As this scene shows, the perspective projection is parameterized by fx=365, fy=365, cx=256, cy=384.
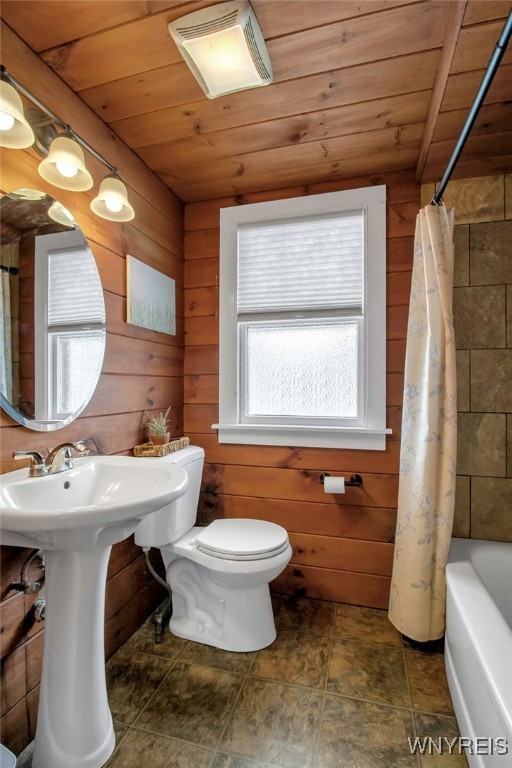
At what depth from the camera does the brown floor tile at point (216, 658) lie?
1.48 metres

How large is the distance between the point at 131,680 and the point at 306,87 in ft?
7.71

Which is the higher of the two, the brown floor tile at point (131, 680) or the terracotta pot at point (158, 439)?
the terracotta pot at point (158, 439)

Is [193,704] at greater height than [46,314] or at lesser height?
lesser

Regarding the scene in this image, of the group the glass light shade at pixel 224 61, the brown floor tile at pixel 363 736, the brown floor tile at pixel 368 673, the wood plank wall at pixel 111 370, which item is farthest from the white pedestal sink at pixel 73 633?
the glass light shade at pixel 224 61

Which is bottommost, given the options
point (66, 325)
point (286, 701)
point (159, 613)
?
point (286, 701)

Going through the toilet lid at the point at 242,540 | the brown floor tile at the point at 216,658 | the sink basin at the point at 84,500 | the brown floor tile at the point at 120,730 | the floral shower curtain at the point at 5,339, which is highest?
the floral shower curtain at the point at 5,339

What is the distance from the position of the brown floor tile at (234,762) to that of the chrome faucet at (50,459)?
1003mm

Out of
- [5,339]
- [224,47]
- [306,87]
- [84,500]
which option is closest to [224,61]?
[224,47]

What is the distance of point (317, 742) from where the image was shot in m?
1.17

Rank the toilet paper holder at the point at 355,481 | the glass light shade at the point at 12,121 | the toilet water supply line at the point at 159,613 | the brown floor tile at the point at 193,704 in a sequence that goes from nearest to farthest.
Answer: the glass light shade at the point at 12,121, the brown floor tile at the point at 193,704, the toilet water supply line at the point at 159,613, the toilet paper holder at the point at 355,481

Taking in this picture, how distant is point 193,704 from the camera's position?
1.30 m

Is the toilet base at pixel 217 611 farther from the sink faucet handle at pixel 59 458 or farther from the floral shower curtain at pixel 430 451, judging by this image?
the sink faucet handle at pixel 59 458

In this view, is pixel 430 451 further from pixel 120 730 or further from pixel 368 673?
pixel 120 730

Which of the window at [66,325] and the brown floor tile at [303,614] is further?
the brown floor tile at [303,614]
